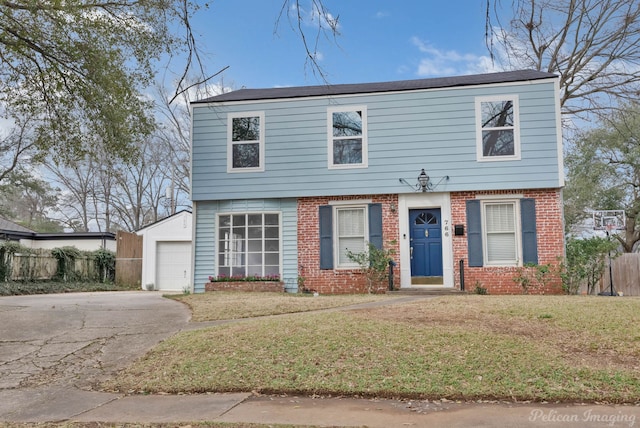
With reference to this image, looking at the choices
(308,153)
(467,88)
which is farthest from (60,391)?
(467,88)

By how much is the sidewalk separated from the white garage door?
52.7 ft

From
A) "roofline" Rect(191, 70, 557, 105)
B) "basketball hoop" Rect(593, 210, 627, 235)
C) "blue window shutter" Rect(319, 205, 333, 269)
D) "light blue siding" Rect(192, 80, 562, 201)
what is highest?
"roofline" Rect(191, 70, 557, 105)

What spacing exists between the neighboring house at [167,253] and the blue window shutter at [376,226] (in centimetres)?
973

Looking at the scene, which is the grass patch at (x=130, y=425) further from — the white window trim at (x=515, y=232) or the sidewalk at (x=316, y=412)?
the white window trim at (x=515, y=232)

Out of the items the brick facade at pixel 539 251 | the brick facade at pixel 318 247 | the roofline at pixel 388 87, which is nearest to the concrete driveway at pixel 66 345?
the brick facade at pixel 318 247

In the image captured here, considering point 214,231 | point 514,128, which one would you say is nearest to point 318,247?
point 214,231

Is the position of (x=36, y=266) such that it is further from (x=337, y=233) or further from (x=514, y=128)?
(x=514, y=128)

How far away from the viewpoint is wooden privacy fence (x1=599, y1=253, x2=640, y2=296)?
15.5 meters

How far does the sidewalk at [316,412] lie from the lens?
3893mm

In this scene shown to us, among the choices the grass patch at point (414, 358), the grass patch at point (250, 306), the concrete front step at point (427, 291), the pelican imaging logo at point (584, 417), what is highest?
the concrete front step at point (427, 291)

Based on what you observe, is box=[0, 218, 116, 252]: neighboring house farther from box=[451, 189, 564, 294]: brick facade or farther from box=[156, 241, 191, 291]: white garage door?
box=[451, 189, 564, 294]: brick facade

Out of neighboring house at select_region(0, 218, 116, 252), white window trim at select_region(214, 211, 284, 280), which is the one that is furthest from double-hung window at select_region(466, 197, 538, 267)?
neighboring house at select_region(0, 218, 116, 252)

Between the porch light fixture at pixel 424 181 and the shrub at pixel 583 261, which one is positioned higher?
the porch light fixture at pixel 424 181

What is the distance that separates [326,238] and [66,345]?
7269 mm
